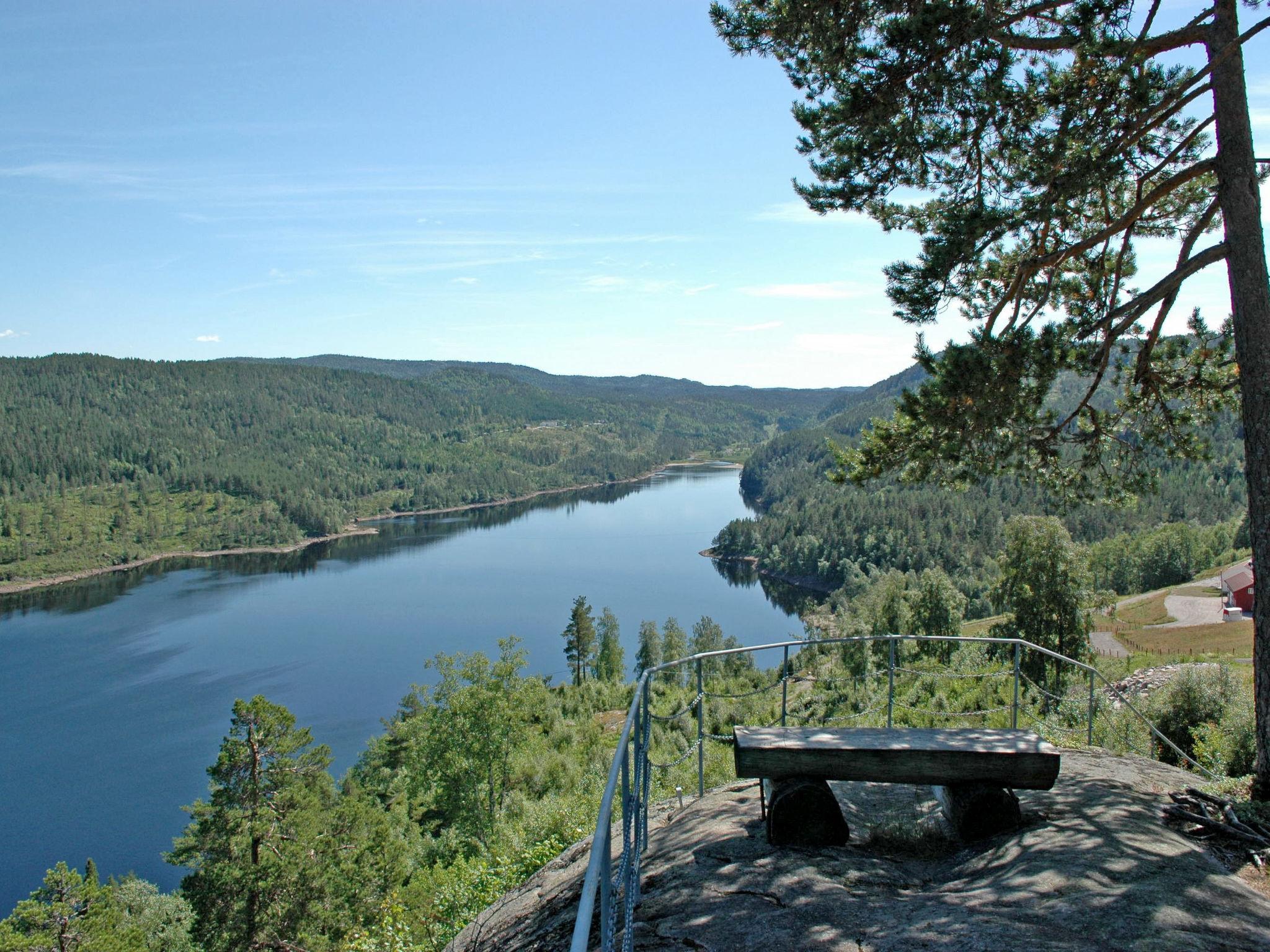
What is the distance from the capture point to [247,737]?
752 inches

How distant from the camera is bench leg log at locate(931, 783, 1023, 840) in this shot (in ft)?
15.7

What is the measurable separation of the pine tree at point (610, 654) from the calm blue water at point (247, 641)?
3.88 meters

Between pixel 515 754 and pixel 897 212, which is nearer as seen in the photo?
pixel 897 212

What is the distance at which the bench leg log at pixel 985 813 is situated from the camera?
479 centimetres

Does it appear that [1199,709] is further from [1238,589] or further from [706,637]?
[1238,589]

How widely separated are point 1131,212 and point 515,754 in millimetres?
29431

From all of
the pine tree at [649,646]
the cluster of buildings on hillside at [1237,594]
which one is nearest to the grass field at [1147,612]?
the cluster of buildings on hillside at [1237,594]

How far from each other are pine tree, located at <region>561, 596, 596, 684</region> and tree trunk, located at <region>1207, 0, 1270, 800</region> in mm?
56768

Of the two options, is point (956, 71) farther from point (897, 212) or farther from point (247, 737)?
point (247, 737)

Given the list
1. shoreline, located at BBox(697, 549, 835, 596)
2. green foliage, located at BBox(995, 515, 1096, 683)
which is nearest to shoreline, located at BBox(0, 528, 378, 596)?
shoreline, located at BBox(697, 549, 835, 596)

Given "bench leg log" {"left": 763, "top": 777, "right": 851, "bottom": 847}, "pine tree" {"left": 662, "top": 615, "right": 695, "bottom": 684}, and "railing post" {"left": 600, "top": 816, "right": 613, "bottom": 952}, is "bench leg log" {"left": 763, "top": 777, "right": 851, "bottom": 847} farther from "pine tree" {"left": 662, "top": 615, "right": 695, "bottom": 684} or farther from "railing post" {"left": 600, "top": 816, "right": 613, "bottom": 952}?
"pine tree" {"left": 662, "top": 615, "right": 695, "bottom": 684}

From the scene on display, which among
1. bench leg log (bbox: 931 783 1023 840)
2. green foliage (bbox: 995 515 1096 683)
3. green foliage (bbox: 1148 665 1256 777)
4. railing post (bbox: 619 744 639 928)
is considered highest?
railing post (bbox: 619 744 639 928)

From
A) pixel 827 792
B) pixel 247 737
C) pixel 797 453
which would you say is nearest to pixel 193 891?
pixel 247 737

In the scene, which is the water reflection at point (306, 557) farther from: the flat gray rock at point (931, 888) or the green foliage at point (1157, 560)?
the flat gray rock at point (931, 888)
